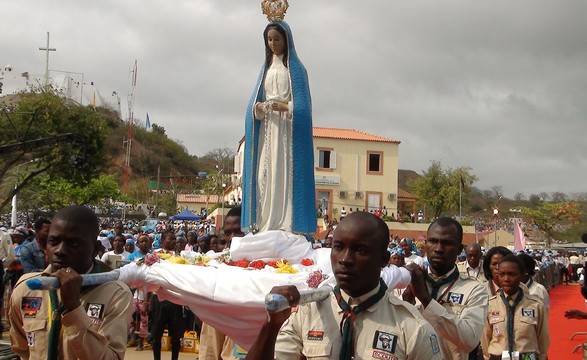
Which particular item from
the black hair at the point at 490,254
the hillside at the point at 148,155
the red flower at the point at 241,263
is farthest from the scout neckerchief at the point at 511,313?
the hillside at the point at 148,155

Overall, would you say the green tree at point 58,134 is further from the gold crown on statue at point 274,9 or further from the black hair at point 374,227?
the black hair at point 374,227

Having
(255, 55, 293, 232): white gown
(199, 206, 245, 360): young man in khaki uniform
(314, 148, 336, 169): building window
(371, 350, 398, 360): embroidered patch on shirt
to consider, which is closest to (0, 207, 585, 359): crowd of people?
(371, 350, 398, 360): embroidered patch on shirt

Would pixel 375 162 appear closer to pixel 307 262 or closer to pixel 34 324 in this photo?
pixel 307 262

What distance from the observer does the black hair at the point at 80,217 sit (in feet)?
10.6

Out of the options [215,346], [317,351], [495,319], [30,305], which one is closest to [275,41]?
[215,346]

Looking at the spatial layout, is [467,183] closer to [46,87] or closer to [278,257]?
[46,87]

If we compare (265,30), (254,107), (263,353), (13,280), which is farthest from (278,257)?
(13,280)

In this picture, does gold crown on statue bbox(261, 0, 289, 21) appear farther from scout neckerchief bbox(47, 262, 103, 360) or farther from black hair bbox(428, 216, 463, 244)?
scout neckerchief bbox(47, 262, 103, 360)

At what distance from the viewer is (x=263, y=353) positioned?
2516 mm

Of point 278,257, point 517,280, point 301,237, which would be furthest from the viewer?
point 301,237

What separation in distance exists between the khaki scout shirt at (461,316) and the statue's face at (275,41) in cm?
450

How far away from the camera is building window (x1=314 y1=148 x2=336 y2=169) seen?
4841cm

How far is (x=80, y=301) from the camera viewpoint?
10.0 feet

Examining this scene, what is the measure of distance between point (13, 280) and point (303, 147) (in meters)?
7.29
